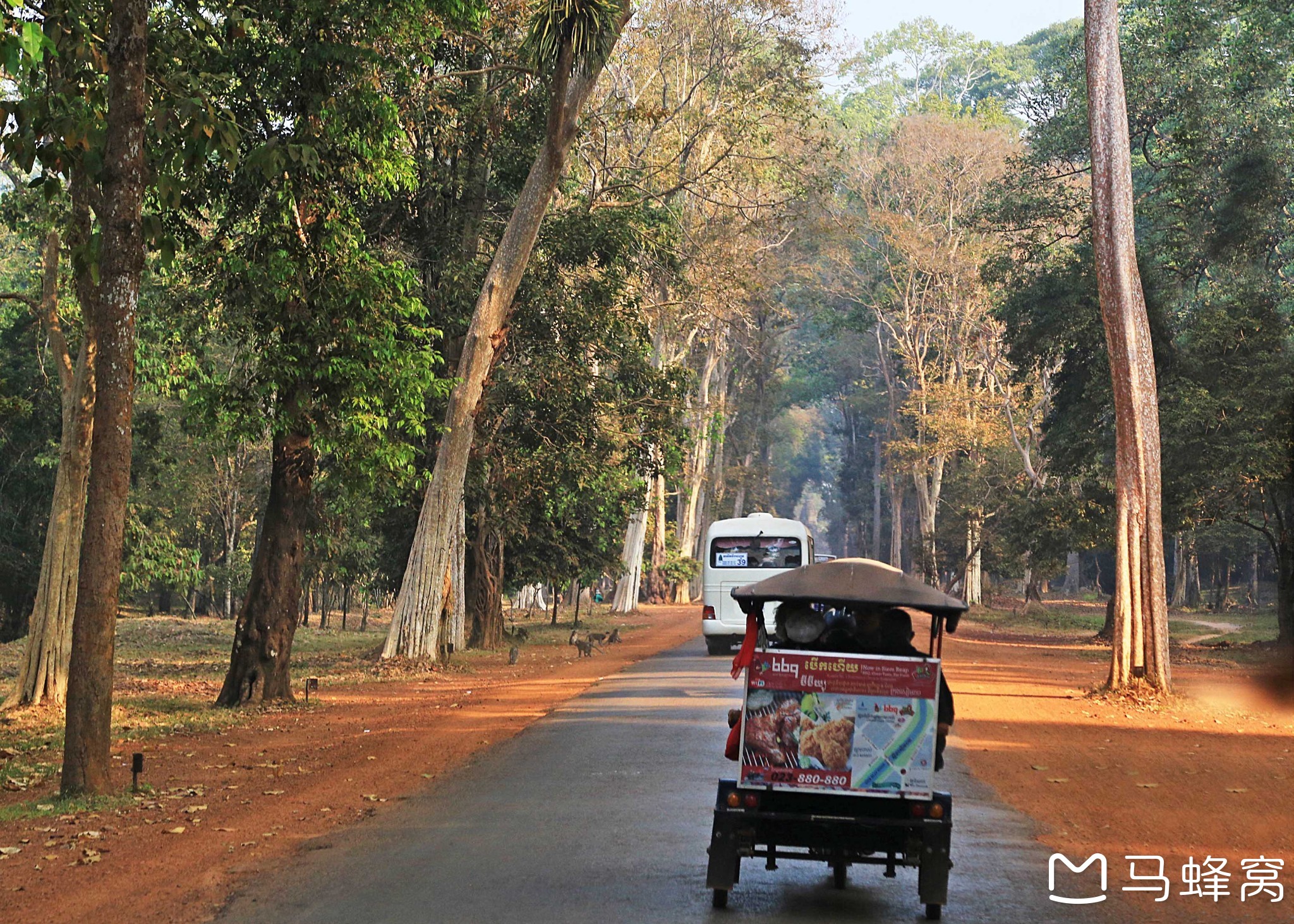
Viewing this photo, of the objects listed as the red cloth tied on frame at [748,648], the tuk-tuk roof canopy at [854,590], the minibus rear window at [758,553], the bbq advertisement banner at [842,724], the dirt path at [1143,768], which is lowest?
the dirt path at [1143,768]

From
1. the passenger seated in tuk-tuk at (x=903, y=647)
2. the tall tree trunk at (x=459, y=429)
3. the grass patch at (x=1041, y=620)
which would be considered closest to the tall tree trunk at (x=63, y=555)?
the tall tree trunk at (x=459, y=429)

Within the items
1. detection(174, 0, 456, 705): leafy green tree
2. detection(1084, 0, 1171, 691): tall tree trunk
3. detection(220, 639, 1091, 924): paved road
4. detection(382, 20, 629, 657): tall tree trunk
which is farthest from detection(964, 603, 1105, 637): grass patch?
detection(220, 639, 1091, 924): paved road

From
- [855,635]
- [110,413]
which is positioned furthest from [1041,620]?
[855,635]

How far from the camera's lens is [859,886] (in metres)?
7.92

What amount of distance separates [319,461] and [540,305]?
539 centimetres

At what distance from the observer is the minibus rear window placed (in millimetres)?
25766

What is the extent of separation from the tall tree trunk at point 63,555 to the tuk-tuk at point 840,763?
38.0ft

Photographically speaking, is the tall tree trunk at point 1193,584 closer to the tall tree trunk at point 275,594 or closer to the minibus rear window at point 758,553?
the minibus rear window at point 758,553

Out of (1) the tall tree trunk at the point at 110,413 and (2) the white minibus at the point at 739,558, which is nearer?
(1) the tall tree trunk at the point at 110,413

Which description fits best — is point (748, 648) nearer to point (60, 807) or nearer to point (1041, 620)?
point (60, 807)

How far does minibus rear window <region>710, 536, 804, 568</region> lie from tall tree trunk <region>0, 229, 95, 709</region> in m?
12.3

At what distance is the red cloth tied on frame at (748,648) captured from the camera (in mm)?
7410

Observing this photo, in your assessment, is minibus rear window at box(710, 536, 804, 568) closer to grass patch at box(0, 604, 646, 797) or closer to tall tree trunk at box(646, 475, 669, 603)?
grass patch at box(0, 604, 646, 797)

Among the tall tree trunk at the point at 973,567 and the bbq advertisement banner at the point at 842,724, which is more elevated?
the tall tree trunk at the point at 973,567
